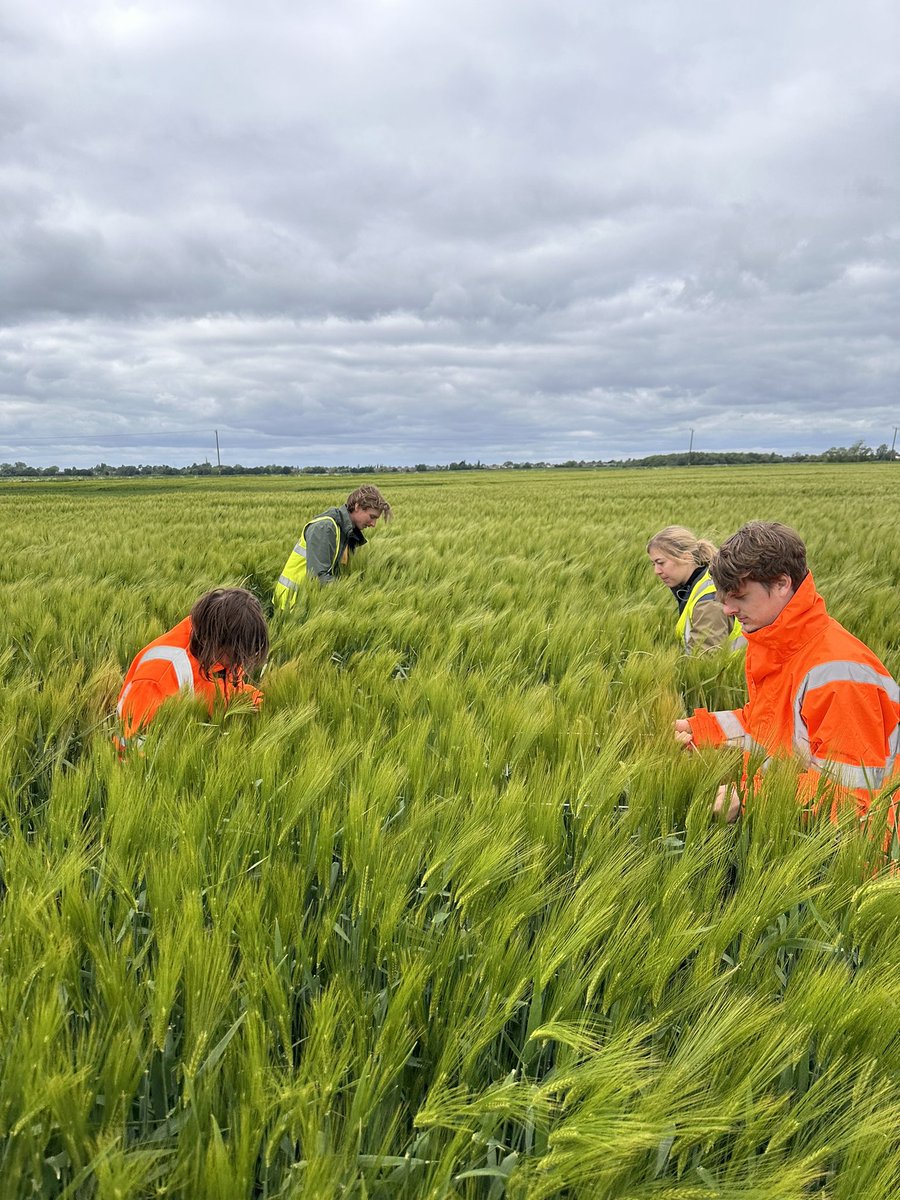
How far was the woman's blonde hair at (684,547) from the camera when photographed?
4035mm

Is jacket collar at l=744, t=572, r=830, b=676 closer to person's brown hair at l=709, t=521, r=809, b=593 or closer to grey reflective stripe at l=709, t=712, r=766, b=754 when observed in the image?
person's brown hair at l=709, t=521, r=809, b=593

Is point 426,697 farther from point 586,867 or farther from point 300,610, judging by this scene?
point 300,610

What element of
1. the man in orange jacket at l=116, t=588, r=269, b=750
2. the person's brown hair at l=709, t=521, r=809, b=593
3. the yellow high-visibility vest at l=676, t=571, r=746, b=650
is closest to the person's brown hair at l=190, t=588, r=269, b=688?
the man in orange jacket at l=116, t=588, r=269, b=750

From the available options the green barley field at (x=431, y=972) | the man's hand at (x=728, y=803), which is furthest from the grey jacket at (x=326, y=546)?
the man's hand at (x=728, y=803)

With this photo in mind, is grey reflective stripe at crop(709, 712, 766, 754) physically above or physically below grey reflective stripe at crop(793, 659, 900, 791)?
below

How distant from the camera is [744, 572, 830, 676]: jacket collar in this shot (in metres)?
2.37

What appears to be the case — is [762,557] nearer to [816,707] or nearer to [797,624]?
[797,624]

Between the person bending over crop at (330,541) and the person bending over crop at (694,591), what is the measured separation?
8.77 feet

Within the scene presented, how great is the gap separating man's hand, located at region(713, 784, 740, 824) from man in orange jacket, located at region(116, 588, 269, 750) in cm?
164

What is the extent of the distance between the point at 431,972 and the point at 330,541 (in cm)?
492

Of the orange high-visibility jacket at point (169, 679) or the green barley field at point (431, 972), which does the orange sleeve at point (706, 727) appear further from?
the orange high-visibility jacket at point (169, 679)

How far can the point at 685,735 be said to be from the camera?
2121 mm

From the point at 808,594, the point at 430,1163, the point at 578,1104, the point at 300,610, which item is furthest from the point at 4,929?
the point at 300,610

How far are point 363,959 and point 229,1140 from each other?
1.09ft
